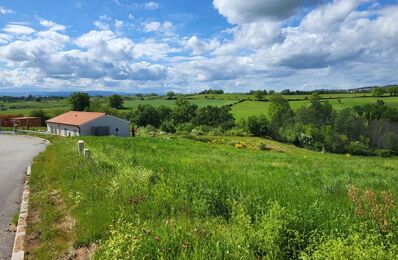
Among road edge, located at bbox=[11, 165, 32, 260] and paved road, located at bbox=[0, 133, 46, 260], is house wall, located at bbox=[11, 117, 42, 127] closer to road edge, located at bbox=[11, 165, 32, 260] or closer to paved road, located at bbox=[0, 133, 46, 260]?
paved road, located at bbox=[0, 133, 46, 260]

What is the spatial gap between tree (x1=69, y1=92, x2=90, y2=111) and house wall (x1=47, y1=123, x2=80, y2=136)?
3796 centimetres


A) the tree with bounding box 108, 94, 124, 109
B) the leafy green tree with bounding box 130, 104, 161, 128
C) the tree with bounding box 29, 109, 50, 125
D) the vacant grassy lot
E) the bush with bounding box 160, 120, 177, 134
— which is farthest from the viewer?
the tree with bounding box 108, 94, 124, 109

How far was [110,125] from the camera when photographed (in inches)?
2329

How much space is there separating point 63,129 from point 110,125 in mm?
8158

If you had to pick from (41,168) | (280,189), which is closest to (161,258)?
(280,189)

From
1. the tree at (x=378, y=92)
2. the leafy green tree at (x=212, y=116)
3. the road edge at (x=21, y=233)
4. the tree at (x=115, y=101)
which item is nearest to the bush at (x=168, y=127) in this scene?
the leafy green tree at (x=212, y=116)

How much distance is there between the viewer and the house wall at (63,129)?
185ft

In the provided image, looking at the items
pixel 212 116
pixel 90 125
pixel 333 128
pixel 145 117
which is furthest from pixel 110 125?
pixel 333 128

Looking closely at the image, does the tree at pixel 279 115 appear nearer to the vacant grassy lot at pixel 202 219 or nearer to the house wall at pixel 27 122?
the house wall at pixel 27 122

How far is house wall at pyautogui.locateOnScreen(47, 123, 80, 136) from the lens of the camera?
56.5m

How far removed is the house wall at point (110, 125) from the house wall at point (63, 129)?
4.70ft

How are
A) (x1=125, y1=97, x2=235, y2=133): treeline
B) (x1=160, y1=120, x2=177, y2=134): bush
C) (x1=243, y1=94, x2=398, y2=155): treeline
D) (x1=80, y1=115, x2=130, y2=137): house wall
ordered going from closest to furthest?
1. (x1=80, y1=115, x2=130, y2=137): house wall
2. (x1=243, y1=94, x2=398, y2=155): treeline
3. (x1=160, y1=120, x2=177, y2=134): bush
4. (x1=125, y1=97, x2=235, y2=133): treeline

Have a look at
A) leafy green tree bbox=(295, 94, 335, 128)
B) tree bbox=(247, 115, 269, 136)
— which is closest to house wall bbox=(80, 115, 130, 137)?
tree bbox=(247, 115, 269, 136)

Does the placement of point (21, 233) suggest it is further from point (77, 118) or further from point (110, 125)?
point (77, 118)
